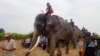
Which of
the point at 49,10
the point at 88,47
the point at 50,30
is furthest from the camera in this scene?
the point at 88,47

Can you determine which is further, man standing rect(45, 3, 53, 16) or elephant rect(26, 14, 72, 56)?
man standing rect(45, 3, 53, 16)

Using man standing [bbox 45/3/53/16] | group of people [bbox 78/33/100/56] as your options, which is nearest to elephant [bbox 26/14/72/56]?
man standing [bbox 45/3/53/16]

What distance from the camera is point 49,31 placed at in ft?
52.1

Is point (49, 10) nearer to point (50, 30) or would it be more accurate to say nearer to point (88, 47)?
point (50, 30)

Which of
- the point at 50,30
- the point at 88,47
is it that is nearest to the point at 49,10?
the point at 50,30

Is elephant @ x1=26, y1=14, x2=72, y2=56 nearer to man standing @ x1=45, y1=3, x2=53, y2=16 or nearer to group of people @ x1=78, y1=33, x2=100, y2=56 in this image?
man standing @ x1=45, y1=3, x2=53, y2=16

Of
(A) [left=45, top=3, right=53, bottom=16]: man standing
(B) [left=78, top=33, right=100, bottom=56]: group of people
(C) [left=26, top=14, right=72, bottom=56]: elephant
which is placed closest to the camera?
(C) [left=26, top=14, right=72, bottom=56]: elephant

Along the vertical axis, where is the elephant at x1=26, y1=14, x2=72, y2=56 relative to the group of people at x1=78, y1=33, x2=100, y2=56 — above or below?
above

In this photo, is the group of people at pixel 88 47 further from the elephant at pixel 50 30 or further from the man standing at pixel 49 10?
the man standing at pixel 49 10

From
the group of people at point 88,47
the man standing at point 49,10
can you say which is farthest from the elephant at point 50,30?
the group of people at point 88,47

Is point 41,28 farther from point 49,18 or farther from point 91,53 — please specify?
point 91,53

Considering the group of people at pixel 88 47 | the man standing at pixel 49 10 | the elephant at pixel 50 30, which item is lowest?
the group of people at pixel 88 47

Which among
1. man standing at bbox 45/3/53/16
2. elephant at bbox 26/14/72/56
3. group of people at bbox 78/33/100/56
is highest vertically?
man standing at bbox 45/3/53/16

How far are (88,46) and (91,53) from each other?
0.41m
